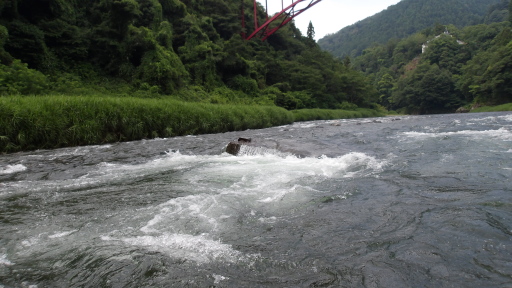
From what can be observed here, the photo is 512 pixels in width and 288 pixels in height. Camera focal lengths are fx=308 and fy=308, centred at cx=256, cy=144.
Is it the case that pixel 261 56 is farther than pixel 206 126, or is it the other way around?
pixel 261 56

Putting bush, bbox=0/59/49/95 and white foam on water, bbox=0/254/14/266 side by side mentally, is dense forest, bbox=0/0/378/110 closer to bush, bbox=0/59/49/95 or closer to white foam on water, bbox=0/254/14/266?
bush, bbox=0/59/49/95

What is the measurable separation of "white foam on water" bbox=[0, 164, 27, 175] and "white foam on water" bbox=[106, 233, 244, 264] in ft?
16.3

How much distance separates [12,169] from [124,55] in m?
18.3

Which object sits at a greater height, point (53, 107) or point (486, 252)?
point (53, 107)

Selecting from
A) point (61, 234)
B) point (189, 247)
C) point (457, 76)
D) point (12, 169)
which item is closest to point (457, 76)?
point (457, 76)

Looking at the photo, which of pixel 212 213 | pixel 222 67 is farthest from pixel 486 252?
pixel 222 67

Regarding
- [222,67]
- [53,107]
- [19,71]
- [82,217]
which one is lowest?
[82,217]

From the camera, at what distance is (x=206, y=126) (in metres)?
16.1

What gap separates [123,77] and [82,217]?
21019 millimetres

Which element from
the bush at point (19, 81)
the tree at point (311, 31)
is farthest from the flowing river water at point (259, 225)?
the tree at point (311, 31)

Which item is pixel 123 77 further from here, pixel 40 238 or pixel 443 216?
pixel 443 216

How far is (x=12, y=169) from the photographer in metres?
6.93

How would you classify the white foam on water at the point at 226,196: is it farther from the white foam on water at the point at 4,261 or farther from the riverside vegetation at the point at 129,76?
the riverside vegetation at the point at 129,76

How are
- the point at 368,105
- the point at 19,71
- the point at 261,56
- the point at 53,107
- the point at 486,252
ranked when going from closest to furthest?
1. the point at 486,252
2. the point at 53,107
3. the point at 19,71
4. the point at 261,56
5. the point at 368,105
